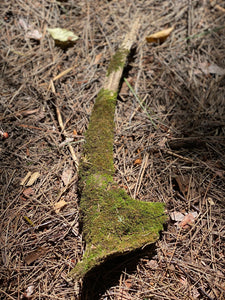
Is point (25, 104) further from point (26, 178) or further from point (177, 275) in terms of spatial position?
point (177, 275)

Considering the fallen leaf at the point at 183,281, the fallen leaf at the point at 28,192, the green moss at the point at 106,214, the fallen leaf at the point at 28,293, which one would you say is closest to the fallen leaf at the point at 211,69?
the green moss at the point at 106,214

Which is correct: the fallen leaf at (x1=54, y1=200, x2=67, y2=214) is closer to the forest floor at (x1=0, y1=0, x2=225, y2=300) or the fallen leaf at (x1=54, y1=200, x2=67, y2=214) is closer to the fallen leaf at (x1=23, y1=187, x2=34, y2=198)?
the forest floor at (x1=0, y1=0, x2=225, y2=300)

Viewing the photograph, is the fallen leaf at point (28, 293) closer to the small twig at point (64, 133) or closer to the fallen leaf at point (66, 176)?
the fallen leaf at point (66, 176)

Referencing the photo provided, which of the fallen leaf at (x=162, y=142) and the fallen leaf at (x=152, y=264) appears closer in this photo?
the fallen leaf at (x=152, y=264)

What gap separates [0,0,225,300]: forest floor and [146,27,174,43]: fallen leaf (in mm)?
63

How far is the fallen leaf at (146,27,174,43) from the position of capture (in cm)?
261

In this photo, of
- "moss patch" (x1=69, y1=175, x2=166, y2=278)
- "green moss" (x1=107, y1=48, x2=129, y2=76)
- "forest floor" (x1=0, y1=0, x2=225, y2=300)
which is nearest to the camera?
"moss patch" (x1=69, y1=175, x2=166, y2=278)

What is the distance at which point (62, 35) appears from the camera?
8.59 ft

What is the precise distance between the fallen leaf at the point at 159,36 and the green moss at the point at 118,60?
415 mm

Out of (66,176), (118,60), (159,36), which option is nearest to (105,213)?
(66,176)

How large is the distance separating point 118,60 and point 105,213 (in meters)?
1.49

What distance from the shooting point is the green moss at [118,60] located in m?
2.32

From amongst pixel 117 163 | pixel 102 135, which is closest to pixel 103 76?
pixel 102 135

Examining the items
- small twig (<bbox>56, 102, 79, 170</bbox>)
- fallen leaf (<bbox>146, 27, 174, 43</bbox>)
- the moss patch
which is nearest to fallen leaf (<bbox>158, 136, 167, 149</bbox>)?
the moss patch
